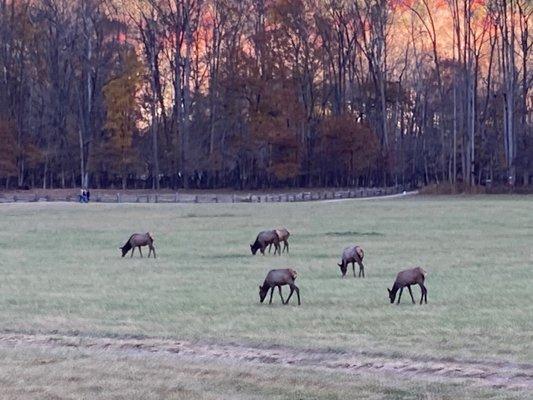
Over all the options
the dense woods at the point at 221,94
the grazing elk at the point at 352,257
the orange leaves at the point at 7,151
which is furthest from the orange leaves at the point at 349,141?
the grazing elk at the point at 352,257

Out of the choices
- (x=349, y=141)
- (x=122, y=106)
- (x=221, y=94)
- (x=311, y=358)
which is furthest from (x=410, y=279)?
(x=221, y=94)

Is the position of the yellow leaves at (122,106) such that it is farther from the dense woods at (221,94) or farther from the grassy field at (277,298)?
the grassy field at (277,298)

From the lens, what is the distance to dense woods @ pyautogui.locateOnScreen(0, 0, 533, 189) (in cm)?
8731

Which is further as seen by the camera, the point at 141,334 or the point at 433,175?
the point at 433,175

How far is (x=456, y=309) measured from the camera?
19656 mm

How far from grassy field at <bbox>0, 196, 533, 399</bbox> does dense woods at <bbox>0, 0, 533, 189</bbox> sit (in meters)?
41.2

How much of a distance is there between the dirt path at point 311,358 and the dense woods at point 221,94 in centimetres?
6937

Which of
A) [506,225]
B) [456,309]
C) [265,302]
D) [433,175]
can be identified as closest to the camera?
[456,309]

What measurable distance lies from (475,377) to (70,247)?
24386 mm

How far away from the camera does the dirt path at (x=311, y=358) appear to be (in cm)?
1338

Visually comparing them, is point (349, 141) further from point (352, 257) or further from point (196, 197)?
point (352, 257)

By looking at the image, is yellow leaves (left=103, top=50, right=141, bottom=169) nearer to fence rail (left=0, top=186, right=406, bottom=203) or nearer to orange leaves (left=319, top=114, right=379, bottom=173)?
fence rail (left=0, top=186, right=406, bottom=203)

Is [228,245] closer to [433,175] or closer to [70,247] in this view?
[70,247]

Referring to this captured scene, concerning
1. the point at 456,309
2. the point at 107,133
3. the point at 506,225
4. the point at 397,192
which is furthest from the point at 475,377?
the point at 107,133
